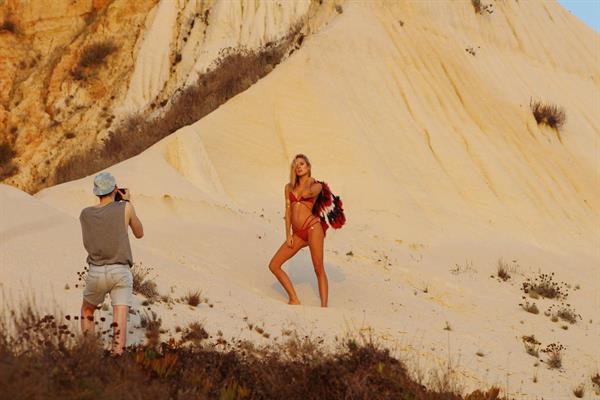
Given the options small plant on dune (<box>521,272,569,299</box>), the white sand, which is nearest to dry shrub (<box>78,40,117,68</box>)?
the white sand

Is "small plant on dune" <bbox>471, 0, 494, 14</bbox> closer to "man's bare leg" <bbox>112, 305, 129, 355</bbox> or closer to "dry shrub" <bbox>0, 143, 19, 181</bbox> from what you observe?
"dry shrub" <bbox>0, 143, 19, 181</bbox>

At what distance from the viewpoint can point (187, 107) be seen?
758 inches

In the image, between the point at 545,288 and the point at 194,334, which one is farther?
the point at 545,288

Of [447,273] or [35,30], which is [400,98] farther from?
[35,30]

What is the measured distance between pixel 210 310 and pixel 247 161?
7585 millimetres

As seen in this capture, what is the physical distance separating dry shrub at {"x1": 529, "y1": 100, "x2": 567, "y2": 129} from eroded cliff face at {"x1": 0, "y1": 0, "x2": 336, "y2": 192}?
5.94m

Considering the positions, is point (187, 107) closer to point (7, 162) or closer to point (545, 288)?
point (7, 162)

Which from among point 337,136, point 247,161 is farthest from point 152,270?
point 337,136

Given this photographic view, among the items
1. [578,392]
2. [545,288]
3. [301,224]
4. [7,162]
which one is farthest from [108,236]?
[7,162]

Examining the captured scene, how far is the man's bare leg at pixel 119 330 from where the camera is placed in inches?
212

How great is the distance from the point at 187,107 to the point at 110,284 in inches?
546

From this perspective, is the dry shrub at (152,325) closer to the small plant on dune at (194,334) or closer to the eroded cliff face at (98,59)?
the small plant on dune at (194,334)

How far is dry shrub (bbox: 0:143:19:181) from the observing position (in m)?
23.5

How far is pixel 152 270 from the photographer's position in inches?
346
